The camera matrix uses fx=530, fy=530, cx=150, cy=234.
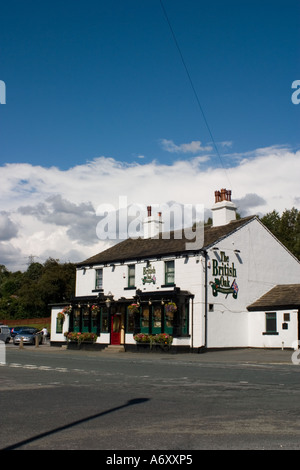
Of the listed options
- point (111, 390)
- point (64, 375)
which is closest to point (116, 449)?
point (111, 390)

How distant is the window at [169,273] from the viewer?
1364 inches

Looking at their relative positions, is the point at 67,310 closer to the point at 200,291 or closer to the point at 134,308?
the point at 134,308

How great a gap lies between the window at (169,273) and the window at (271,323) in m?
6.53

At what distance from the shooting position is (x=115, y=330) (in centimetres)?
3784

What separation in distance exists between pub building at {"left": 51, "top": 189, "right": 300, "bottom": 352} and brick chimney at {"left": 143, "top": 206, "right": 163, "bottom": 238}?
0.30 m

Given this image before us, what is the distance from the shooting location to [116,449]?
262 inches

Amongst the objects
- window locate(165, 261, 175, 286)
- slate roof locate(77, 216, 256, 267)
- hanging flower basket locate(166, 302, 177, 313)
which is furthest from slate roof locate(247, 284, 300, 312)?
hanging flower basket locate(166, 302, 177, 313)

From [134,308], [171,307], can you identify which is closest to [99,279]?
[134,308]

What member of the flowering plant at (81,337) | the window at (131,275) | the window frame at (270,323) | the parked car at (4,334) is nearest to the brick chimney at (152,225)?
the window at (131,275)

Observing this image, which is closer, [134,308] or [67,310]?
[134,308]

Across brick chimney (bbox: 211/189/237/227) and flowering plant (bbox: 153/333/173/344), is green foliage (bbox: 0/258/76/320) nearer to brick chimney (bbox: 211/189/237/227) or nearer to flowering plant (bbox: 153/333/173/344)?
brick chimney (bbox: 211/189/237/227)

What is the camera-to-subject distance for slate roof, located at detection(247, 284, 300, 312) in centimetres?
3259

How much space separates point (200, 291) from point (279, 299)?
215 inches
